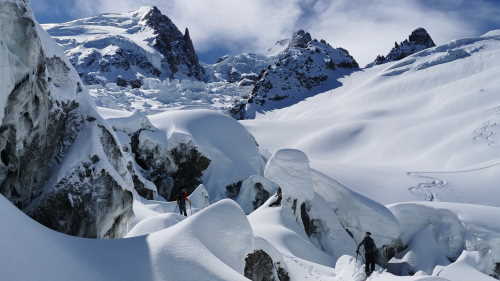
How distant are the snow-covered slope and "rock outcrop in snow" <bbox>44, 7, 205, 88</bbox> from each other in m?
74.6

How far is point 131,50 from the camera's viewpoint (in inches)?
5965

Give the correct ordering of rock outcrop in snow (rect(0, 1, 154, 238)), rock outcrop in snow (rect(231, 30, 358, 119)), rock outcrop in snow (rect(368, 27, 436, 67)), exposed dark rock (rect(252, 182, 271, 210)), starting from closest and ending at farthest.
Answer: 1. rock outcrop in snow (rect(0, 1, 154, 238))
2. exposed dark rock (rect(252, 182, 271, 210))
3. rock outcrop in snow (rect(231, 30, 358, 119))
4. rock outcrop in snow (rect(368, 27, 436, 67))

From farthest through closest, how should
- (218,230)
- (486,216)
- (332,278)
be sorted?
1. (486,216)
2. (332,278)
3. (218,230)

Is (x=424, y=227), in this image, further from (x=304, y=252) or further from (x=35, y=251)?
(x=35, y=251)

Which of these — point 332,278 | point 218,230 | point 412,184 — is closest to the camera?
point 218,230

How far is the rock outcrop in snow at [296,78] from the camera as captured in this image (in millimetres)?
95125

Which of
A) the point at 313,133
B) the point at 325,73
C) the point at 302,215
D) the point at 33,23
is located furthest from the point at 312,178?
the point at 325,73

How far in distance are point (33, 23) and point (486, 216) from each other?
18461mm

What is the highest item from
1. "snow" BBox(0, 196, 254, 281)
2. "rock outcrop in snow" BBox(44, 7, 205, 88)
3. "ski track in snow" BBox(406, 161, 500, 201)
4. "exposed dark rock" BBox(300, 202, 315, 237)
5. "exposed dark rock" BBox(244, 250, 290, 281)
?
"rock outcrop in snow" BBox(44, 7, 205, 88)

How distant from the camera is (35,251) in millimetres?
6008

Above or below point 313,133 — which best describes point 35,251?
above

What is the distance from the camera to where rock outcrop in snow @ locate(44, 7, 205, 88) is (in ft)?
456

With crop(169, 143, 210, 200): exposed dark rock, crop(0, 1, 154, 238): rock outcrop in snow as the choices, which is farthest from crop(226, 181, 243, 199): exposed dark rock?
crop(0, 1, 154, 238): rock outcrop in snow

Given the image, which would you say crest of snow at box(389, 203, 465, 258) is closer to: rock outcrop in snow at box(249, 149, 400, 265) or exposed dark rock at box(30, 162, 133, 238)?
rock outcrop in snow at box(249, 149, 400, 265)
